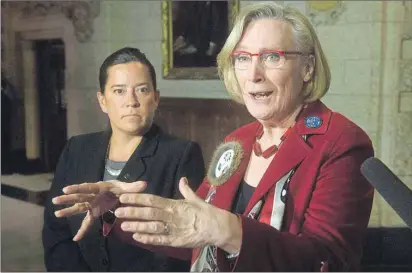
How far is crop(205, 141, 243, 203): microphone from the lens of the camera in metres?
1.02

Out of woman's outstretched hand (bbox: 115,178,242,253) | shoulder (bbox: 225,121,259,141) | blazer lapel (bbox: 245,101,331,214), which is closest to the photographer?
woman's outstretched hand (bbox: 115,178,242,253)

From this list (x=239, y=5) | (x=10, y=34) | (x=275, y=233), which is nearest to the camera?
(x=275, y=233)

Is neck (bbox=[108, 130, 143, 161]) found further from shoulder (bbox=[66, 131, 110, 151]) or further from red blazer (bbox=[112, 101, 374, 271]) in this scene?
red blazer (bbox=[112, 101, 374, 271])

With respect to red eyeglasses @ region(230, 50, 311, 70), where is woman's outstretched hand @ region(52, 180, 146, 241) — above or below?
below

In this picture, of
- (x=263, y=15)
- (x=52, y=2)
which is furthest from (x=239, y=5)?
(x=52, y=2)

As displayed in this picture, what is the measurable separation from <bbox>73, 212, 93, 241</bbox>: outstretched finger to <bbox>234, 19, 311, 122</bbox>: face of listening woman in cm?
45

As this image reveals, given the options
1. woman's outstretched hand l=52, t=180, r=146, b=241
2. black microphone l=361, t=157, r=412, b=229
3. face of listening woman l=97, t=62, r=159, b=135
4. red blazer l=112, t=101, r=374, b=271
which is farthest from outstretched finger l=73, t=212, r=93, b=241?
black microphone l=361, t=157, r=412, b=229

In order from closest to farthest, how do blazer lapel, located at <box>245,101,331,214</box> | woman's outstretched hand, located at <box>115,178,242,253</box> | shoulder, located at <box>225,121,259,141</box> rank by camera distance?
1. woman's outstretched hand, located at <box>115,178,242,253</box>
2. blazer lapel, located at <box>245,101,331,214</box>
3. shoulder, located at <box>225,121,259,141</box>

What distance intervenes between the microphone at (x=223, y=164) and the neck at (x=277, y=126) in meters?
0.07

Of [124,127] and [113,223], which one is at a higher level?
[124,127]

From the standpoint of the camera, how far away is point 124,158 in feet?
3.49

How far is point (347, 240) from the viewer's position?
36.5 inches

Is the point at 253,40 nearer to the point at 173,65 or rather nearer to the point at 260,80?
the point at 260,80

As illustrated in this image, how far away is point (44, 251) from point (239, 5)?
741 millimetres
